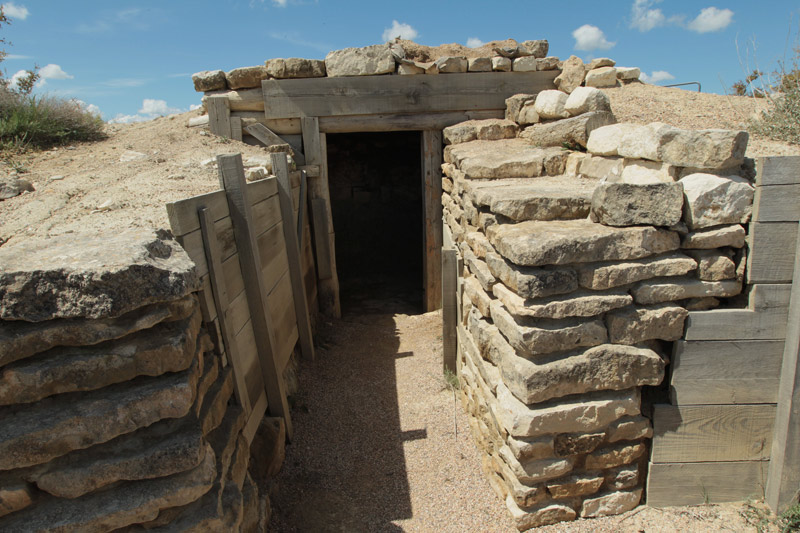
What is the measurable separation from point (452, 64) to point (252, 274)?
3.86 metres

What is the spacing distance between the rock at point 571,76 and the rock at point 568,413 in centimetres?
400

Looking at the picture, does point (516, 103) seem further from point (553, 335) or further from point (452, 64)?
point (553, 335)

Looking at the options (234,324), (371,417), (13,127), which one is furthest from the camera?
(13,127)

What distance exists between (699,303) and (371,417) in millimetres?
2682

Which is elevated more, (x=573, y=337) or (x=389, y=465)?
(x=573, y=337)

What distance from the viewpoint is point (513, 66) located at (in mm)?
5891

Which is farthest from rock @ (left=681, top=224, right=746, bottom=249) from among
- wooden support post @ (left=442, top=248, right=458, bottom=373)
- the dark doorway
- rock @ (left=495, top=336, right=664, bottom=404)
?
→ the dark doorway

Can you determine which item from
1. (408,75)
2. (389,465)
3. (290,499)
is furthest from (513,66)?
(290,499)

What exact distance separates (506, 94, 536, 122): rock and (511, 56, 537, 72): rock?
403 mm

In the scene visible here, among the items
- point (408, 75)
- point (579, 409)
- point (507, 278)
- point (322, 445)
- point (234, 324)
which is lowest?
point (322, 445)

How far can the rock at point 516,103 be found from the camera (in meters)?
5.41

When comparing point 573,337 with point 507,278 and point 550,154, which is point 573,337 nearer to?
point 507,278

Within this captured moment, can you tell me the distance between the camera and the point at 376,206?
1016 cm

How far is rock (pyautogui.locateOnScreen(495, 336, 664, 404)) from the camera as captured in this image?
2.54 metres
